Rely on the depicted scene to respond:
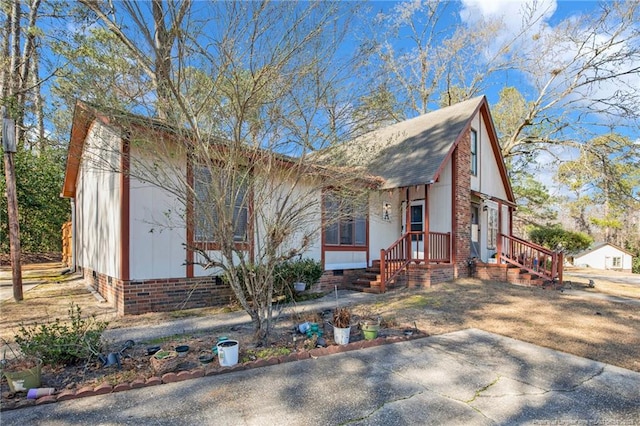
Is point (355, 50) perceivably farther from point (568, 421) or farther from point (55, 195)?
point (55, 195)

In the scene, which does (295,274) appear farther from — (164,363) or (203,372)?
(164,363)

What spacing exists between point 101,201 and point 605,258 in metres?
37.3

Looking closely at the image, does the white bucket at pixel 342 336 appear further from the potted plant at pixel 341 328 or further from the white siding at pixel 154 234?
the white siding at pixel 154 234

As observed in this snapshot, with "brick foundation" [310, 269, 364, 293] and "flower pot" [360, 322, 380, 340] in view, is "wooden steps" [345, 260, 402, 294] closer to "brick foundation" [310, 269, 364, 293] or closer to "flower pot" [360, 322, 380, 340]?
"brick foundation" [310, 269, 364, 293]

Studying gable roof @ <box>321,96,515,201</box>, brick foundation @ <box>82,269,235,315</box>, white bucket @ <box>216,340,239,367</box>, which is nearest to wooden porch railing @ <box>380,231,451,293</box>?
gable roof @ <box>321,96,515,201</box>

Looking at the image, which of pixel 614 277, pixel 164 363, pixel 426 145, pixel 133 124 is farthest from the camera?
pixel 614 277

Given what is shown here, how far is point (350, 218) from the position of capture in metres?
8.39

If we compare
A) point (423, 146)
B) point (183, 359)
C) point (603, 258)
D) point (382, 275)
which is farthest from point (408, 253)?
point (603, 258)

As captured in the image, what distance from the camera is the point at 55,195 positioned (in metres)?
17.0

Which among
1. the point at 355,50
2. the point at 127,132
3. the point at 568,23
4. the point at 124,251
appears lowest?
the point at 124,251

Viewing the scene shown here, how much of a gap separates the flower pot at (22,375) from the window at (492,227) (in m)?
14.2

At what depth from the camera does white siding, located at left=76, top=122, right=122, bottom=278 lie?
274 inches

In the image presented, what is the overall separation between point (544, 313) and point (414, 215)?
558 cm

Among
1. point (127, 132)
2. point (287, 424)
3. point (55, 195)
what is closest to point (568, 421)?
point (287, 424)
